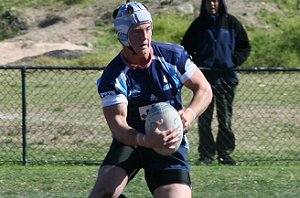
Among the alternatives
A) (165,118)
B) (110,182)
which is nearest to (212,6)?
(110,182)

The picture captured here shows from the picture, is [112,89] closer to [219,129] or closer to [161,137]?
[161,137]

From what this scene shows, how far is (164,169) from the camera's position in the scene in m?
5.88

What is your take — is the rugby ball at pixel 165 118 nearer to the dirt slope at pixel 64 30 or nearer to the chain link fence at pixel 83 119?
the chain link fence at pixel 83 119

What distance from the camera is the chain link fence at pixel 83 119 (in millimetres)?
11196

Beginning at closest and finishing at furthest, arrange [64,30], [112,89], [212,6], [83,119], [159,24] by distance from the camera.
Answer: [112,89]
[212,6]
[83,119]
[159,24]
[64,30]

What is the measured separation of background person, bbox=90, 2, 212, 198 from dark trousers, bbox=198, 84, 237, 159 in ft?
15.6

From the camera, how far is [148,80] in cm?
591

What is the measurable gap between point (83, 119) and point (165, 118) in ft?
25.1

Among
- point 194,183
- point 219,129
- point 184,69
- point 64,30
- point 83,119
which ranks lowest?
point 64,30

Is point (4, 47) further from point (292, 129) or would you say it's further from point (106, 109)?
point (106, 109)

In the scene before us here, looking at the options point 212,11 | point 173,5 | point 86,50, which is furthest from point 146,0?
point 212,11

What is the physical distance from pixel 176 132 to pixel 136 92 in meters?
0.55

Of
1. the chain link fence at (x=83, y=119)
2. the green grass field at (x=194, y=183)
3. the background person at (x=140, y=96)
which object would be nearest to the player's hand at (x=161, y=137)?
the background person at (x=140, y=96)

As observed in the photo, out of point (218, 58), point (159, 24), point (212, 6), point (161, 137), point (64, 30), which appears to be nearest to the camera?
point (161, 137)
